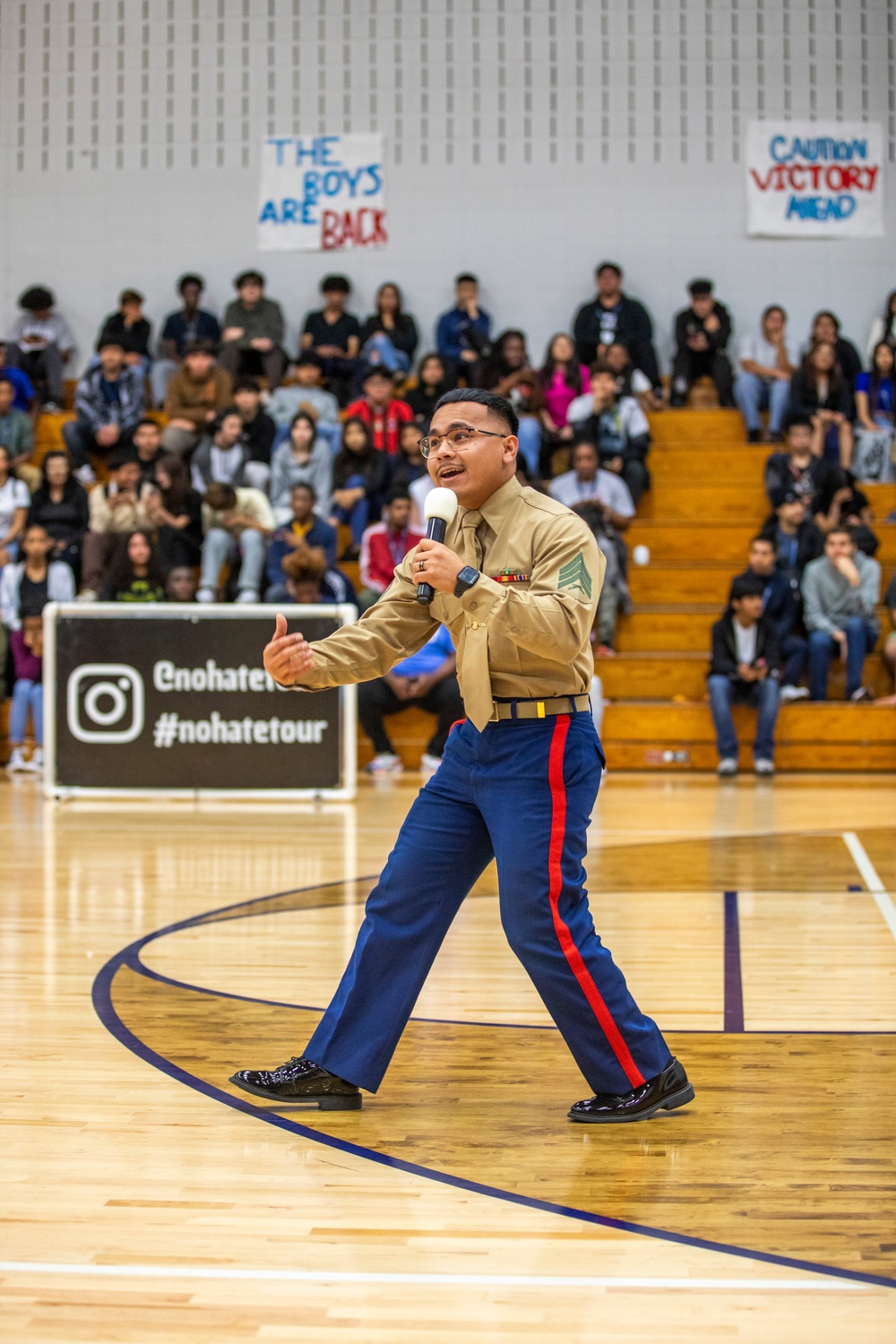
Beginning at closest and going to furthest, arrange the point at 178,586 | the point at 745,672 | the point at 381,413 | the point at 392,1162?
1. the point at 392,1162
2. the point at 745,672
3. the point at 178,586
4. the point at 381,413

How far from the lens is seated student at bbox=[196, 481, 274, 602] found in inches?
476

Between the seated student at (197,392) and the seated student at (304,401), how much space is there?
46 cm

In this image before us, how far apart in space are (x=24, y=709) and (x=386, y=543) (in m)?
3.14

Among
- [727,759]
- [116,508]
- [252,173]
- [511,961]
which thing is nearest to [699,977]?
[511,961]

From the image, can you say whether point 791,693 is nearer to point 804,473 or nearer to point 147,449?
point 804,473

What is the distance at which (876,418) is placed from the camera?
14.1m

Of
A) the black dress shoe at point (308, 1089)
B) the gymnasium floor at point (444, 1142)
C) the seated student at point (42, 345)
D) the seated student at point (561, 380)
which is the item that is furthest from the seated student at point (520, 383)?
the black dress shoe at point (308, 1089)

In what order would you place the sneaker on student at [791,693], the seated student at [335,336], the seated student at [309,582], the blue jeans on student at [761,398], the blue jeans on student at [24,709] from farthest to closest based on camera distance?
the seated student at [335,336]
the blue jeans on student at [761,398]
the sneaker on student at [791,693]
the blue jeans on student at [24,709]
the seated student at [309,582]

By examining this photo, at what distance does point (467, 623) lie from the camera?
11.4ft

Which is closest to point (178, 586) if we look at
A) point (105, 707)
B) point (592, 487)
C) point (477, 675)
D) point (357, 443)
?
point (357, 443)

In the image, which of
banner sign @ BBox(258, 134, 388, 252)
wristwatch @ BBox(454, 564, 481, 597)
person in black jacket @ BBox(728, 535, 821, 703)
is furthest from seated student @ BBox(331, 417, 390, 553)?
wristwatch @ BBox(454, 564, 481, 597)

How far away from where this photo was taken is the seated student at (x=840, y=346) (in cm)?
1430

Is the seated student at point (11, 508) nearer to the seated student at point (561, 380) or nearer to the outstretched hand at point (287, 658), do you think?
the seated student at point (561, 380)

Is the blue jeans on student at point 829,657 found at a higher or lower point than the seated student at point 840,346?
lower
